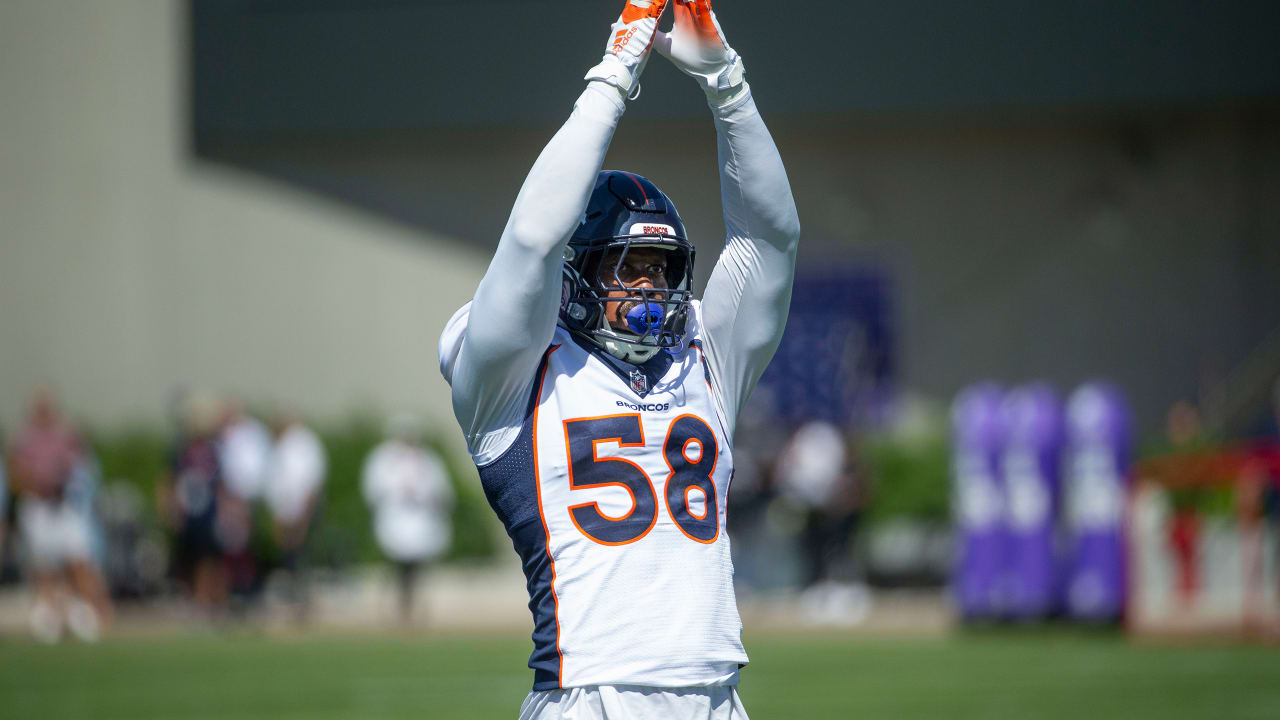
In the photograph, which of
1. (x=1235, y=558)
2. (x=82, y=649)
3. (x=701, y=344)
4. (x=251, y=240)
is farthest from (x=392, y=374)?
(x=701, y=344)

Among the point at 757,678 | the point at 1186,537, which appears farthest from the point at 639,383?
the point at 1186,537

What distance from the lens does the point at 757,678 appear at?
1066cm

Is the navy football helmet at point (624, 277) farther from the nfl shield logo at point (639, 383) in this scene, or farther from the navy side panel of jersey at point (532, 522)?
the navy side panel of jersey at point (532, 522)

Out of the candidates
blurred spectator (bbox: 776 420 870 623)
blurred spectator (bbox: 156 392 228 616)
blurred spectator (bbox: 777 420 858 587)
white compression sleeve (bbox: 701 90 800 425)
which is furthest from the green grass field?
white compression sleeve (bbox: 701 90 800 425)

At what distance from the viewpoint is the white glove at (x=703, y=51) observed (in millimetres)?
3307

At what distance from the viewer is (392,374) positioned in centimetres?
2081

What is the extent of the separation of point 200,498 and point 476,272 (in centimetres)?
662

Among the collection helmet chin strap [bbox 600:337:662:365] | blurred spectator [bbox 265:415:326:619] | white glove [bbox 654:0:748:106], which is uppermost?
white glove [bbox 654:0:748:106]

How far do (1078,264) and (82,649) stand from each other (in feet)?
41.8

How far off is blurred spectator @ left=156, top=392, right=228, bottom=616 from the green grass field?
1.28 m

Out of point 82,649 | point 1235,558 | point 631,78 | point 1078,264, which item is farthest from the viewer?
point 1078,264

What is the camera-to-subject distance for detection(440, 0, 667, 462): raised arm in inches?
122

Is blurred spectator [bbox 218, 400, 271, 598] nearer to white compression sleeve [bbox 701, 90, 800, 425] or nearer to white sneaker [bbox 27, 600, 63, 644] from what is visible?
white sneaker [bbox 27, 600, 63, 644]

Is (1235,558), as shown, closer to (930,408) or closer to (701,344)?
(930,408)
